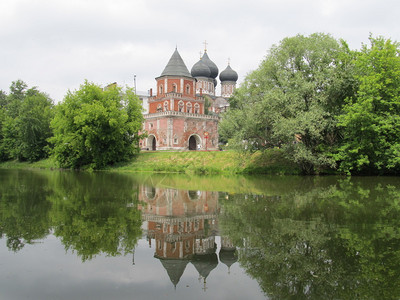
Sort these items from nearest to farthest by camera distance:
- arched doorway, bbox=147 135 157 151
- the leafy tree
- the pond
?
1. the pond
2. the leafy tree
3. arched doorway, bbox=147 135 157 151

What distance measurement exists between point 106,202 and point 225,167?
72.3 ft

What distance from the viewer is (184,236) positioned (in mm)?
7531

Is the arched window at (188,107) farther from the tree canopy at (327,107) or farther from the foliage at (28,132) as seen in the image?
the tree canopy at (327,107)

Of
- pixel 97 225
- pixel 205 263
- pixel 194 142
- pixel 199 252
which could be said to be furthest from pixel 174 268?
pixel 194 142

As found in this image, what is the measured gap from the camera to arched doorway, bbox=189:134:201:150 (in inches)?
2093

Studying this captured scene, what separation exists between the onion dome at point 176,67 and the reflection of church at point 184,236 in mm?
40022

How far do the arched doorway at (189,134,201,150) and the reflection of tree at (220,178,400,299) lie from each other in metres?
41.6

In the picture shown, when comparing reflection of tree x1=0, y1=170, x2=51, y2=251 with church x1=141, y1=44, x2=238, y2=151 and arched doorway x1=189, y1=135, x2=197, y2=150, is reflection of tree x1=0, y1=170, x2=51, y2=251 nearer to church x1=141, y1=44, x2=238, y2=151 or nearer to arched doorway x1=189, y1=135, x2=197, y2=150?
church x1=141, y1=44, x2=238, y2=151

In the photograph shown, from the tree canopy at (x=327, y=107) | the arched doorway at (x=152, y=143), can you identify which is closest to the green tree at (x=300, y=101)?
the tree canopy at (x=327, y=107)

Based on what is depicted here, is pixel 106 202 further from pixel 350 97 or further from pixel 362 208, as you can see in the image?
pixel 350 97

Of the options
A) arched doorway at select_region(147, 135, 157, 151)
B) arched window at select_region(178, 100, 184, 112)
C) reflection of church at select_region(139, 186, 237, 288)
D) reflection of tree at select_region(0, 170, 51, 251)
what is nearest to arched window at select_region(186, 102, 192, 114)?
arched window at select_region(178, 100, 184, 112)

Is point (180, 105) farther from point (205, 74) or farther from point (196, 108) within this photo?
point (205, 74)

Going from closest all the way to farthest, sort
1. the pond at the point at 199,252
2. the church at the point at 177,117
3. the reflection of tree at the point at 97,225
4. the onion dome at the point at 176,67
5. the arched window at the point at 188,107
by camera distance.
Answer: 1. the pond at the point at 199,252
2. the reflection of tree at the point at 97,225
3. the church at the point at 177,117
4. the onion dome at the point at 176,67
5. the arched window at the point at 188,107

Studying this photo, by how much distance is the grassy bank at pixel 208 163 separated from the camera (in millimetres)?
30969
